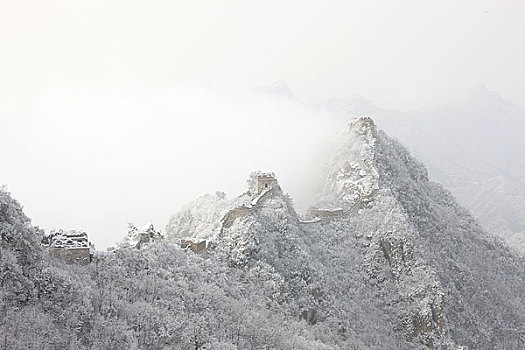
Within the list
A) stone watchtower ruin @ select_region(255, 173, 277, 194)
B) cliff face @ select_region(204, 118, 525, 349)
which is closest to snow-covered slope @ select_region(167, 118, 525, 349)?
cliff face @ select_region(204, 118, 525, 349)

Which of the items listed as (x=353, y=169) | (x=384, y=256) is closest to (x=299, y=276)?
(x=384, y=256)

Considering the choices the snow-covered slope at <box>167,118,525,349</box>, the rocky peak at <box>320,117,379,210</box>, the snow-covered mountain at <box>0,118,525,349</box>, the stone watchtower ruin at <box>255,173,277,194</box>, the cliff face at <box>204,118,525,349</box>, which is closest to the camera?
the snow-covered mountain at <box>0,118,525,349</box>

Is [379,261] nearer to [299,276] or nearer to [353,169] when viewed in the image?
[299,276]

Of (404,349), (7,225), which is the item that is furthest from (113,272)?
(404,349)

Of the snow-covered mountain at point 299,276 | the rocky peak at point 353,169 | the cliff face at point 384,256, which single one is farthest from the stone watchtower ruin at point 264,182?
the rocky peak at point 353,169

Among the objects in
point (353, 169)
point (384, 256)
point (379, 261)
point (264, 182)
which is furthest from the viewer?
point (353, 169)

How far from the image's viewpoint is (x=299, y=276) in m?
36.8

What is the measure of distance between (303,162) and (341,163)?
77.4ft

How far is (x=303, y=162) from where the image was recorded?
8294 centimetres

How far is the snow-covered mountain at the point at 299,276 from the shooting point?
17.5 meters

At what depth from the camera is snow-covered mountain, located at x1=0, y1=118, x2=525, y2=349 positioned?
17.5 meters

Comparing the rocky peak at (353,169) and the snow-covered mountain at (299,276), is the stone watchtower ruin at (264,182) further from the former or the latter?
the rocky peak at (353,169)

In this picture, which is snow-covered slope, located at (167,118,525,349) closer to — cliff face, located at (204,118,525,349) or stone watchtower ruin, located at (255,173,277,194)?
cliff face, located at (204,118,525,349)

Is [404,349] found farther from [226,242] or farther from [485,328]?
[226,242]
